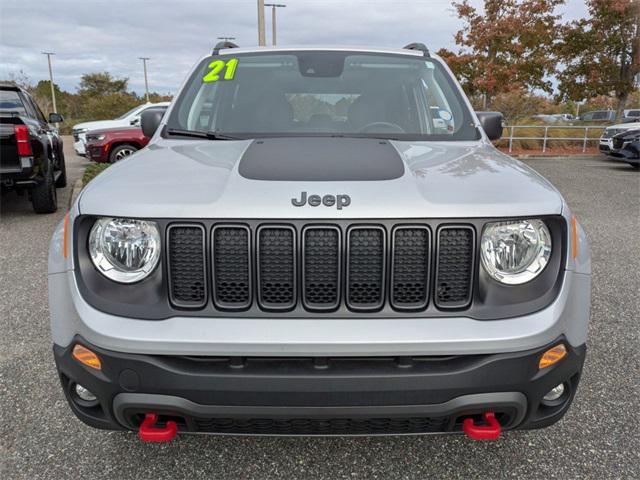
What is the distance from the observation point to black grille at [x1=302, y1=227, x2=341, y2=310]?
5.74 feet

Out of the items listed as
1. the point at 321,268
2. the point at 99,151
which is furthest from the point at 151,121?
the point at 99,151

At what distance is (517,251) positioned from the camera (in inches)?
71.8

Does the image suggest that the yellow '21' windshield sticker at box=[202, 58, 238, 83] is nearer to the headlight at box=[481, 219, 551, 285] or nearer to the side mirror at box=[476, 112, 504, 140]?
the side mirror at box=[476, 112, 504, 140]

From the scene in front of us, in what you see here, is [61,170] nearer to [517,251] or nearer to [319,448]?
[319,448]

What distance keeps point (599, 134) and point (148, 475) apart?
21732 millimetres

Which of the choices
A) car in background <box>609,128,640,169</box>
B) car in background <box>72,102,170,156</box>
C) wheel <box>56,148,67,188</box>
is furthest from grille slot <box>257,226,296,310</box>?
car in background <box>609,128,640,169</box>

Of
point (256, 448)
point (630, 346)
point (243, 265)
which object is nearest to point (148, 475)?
point (256, 448)

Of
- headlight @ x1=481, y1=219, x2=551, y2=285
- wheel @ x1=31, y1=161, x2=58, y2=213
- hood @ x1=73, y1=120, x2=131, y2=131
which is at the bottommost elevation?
wheel @ x1=31, y1=161, x2=58, y2=213

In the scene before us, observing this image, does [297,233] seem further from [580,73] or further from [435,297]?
[580,73]

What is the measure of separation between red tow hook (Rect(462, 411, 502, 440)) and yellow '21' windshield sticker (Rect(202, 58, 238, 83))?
2.38 metres

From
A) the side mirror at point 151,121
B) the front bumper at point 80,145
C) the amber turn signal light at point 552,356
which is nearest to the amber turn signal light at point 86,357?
the amber turn signal light at point 552,356

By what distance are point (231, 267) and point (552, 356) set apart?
112cm

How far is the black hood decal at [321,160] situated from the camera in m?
1.92

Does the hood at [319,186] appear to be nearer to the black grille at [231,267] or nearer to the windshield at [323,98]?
the black grille at [231,267]
